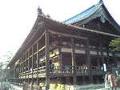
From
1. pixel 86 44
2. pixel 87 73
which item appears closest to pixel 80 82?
pixel 87 73

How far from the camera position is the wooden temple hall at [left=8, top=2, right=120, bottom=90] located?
53.0 ft

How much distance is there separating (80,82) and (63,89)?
2.32m

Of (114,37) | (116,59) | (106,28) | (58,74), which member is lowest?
(58,74)

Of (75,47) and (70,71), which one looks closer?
(70,71)

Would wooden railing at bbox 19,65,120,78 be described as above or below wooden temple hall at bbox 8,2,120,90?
below

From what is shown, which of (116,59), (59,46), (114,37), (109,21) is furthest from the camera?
(116,59)

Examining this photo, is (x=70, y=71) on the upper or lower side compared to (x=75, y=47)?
lower

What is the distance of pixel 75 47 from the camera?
750 inches

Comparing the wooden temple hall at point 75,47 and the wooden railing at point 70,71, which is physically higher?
the wooden temple hall at point 75,47

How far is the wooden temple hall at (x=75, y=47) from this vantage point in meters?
16.1

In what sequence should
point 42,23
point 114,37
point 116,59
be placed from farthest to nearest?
point 116,59
point 114,37
point 42,23

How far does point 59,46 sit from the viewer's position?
60.4 feet

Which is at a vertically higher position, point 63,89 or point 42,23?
point 42,23

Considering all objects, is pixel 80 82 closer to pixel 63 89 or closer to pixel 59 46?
pixel 63 89
